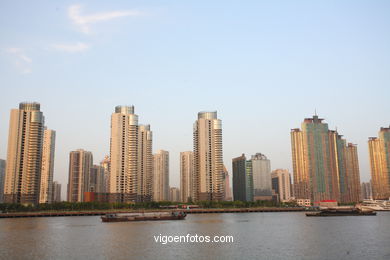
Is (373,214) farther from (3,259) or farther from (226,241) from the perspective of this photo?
(3,259)

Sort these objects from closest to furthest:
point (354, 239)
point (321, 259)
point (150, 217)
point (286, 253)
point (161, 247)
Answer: point (321, 259), point (286, 253), point (161, 247), point (354, 239), point (150, 217)

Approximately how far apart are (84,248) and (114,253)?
9.19 meters

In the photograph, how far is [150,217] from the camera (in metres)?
153

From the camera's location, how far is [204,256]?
58.9 metres

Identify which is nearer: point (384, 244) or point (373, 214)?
point (384, 244)

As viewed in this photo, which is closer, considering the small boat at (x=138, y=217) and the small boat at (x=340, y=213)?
the small boat at (x=138, y=217)

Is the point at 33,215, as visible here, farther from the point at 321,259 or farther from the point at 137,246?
the point at 321,259

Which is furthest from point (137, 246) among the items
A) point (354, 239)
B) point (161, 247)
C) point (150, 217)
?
point (150, 217)

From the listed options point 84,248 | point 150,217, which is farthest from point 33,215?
point 84,248

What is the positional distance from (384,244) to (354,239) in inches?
331

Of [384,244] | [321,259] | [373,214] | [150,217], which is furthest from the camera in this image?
[373,214]

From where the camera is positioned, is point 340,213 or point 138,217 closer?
point 138,217

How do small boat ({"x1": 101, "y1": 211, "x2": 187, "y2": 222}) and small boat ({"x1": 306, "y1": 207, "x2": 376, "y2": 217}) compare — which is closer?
small boat ({"x1": 101, "y1": 211, "x2": 187, "y2": 222})

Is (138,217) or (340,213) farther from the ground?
(138,217)
